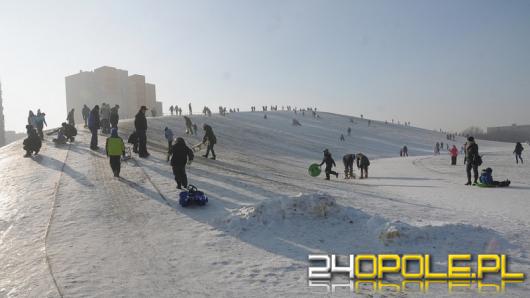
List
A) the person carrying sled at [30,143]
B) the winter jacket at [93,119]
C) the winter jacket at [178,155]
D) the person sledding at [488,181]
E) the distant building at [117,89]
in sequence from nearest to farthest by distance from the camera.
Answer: the winter jacket at [178,155], the person sledding at [488,181], the person carrying sled at [30,143], the winter jacket at [93,119], the distant building at [117,89]

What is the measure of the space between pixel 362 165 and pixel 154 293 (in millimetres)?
14468

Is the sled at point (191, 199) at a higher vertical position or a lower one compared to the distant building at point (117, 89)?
lower

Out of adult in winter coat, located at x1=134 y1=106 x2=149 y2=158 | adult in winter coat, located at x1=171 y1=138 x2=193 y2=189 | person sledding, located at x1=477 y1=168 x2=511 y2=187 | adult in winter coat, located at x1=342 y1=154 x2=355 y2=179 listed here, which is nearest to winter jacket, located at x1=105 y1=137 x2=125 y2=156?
adult in winter coat, located at x1=171 y1=138 x2=193 y2=189

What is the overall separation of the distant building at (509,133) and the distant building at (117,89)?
124 metres

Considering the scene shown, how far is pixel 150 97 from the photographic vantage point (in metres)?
113

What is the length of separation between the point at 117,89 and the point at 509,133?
474ft

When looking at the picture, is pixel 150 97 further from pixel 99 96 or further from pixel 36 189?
pixel 36 189

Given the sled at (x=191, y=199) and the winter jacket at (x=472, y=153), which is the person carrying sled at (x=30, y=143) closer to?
the sled at (x=191, y=199)

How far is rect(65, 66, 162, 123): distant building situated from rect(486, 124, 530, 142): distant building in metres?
124

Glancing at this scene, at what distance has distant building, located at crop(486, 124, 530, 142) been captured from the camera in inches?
5133

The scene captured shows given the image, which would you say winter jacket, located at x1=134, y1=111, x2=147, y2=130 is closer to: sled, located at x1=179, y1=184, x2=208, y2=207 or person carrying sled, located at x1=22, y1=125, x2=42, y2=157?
person carrying sled, located at x1=22, y1=125, x2=42, y2=157

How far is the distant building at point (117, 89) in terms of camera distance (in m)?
108

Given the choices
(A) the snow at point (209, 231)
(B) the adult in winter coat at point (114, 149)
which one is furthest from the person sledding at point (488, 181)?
(B) the adult in winter coat at point (114, 149)

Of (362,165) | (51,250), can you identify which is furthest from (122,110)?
(51,250)
